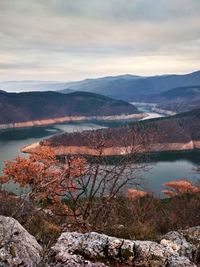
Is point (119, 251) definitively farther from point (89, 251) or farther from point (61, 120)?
point (61, 120)

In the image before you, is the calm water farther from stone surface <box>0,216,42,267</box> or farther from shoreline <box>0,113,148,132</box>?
shoreline <box>0,113,148,132</box>

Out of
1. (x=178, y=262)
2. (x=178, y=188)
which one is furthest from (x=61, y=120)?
(x=178, y=262)

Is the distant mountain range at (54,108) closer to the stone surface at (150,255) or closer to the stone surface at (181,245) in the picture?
the stone surface at (181,245)

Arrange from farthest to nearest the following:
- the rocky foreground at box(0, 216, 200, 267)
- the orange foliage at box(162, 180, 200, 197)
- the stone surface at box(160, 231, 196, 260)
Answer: the orange foliage at box(162, 180, 200, 197), the stone surface at box(160, 231, 196, 260), the rocky foreground at box(0, 216, 200, 267)

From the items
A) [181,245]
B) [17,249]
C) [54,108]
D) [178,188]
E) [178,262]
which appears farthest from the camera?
[54,108]

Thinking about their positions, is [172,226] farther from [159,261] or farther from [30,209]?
[159,261]

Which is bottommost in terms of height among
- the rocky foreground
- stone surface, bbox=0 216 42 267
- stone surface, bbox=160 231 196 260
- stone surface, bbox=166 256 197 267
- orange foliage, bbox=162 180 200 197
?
orange foliage, bbox=162 180 200 197

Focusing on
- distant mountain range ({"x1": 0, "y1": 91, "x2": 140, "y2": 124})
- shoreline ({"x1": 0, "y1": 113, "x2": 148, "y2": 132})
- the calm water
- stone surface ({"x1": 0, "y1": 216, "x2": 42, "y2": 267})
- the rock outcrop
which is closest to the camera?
stone surface ({"x1": 0, "y1": 216, "x2": 42, "y2": 267})

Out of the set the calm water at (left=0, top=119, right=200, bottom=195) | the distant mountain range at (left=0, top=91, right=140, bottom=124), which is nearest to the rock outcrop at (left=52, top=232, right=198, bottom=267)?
the calm water at (left=0, top=119, right=200, bottom=195)
